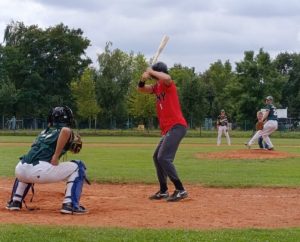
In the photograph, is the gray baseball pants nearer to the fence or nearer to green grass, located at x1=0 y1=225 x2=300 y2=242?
green grass, located at x1=0 y1=225 x2=300 y2=242

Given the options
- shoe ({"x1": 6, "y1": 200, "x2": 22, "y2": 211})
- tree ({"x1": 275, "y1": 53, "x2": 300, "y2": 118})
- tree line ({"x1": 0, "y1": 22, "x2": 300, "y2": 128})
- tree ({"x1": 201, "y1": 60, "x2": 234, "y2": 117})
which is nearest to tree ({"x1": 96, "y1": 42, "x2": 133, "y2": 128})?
tree line ({"x1": 0, "y1": 22, "x2": 300, "y2": 128})

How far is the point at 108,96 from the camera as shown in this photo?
65812 mm

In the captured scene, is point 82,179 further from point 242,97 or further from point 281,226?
point 242,97

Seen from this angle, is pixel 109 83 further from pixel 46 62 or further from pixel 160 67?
pixel 160 67

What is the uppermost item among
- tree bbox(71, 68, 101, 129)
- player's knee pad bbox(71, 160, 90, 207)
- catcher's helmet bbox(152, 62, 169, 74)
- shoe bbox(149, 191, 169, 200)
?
tree bbox(71, 68, 101, 129)

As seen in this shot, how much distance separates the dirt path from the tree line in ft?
153

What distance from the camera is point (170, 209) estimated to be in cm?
924

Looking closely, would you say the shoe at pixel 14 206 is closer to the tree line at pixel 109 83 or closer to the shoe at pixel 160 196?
the shoe at pixel 160 196

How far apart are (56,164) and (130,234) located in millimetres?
2356

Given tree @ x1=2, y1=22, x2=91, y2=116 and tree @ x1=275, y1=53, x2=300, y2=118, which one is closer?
tree @ x1=2, y1=22, x2=91, y2=116

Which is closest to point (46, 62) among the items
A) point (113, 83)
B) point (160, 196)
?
point (113, 83)

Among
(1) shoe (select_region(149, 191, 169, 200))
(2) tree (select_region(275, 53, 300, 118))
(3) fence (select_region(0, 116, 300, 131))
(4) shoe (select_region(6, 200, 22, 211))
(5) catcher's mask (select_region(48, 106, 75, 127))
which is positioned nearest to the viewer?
(5) catcher's mask (select_region(48, 106, 75, 127))

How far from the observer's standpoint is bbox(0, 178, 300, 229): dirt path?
800 cm

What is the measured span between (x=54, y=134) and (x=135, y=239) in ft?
9.22
